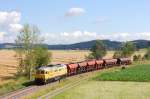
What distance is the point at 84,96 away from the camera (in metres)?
48.6

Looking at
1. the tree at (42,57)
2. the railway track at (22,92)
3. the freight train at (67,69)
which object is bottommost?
the railway track at (22,92)

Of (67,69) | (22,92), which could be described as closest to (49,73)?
(22,92)

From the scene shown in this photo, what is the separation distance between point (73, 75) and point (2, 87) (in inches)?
1096

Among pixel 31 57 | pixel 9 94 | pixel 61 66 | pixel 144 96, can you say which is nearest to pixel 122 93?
pixel 144 96

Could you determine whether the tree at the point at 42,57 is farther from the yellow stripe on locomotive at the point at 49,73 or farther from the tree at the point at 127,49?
the tree at the point at 127,49

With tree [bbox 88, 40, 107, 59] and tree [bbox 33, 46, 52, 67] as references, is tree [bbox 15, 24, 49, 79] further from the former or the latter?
tree [bbox 88, 40, 107, 59]

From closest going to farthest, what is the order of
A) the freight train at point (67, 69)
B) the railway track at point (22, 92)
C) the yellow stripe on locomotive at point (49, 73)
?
the railway track at point (22, 92), the yellow stripe on locomotive at point (49, 73), the freight train at point (67, 69)

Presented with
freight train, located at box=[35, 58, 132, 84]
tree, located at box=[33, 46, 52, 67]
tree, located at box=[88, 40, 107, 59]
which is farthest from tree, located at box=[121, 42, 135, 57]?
tree, located at box=[33, 46, 52, 67]

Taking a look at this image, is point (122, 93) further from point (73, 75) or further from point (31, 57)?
point (31, 57)

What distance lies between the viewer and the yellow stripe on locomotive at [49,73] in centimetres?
6100

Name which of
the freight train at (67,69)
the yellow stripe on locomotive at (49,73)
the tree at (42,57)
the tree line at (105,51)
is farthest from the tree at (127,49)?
the yellow stripe on locomotive at (49,73)

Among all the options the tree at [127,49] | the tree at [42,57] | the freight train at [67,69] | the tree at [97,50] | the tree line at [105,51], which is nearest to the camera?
the freight train at [67,69]

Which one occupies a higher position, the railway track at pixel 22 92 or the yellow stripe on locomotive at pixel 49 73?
the yellow stripe on locomotive at pixel 49 73

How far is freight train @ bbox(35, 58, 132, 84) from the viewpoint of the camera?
2413 inches
